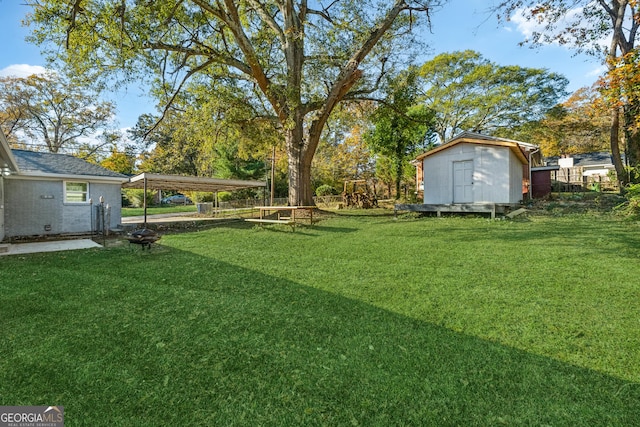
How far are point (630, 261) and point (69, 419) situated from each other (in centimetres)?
742

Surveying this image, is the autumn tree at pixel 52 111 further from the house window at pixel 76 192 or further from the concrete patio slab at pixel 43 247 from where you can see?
the concrete patio slab at pixel 43 247

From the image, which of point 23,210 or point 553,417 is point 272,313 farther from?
point 23,210

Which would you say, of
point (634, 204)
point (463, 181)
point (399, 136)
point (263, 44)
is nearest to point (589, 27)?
point (463, 181)

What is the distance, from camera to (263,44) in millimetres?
13609

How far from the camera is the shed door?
12656 mm

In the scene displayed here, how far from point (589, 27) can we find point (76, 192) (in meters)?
21.5

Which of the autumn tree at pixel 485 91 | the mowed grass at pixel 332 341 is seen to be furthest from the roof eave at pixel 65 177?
the autumn tree at pixel 485 91

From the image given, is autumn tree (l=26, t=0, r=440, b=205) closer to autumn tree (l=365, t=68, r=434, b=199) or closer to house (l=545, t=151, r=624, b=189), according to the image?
autumn tree (l=365, t=68, r=434, b=199)

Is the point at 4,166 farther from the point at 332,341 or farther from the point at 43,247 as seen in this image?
the point at 332,341

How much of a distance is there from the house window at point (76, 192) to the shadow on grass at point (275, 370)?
893 centimetres

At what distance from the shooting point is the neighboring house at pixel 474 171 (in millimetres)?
11836

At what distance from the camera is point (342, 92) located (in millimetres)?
12602

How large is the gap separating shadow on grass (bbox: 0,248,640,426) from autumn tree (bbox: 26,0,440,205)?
29.5 ft

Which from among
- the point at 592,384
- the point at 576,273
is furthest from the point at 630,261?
the point at 592,384
